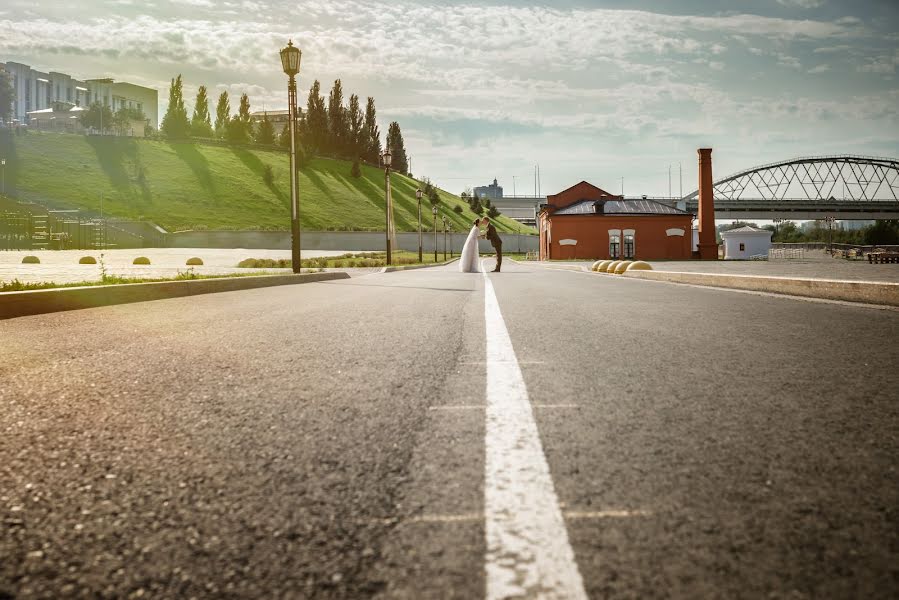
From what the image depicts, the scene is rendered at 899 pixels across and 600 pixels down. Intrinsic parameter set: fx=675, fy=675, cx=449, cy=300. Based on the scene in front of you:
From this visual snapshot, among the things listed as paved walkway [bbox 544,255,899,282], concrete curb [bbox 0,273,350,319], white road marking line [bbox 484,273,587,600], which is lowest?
white road marking line [bbox 484,273,587,600]

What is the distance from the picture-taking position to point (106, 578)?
1.60 m

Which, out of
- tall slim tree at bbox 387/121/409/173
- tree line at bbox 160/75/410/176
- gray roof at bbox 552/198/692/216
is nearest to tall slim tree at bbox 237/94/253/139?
tree line at bbox 160/75/410/176

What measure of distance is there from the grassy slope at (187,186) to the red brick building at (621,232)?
111 feet

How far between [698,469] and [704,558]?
0.71 metres

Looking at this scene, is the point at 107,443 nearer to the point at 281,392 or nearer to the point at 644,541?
the point at 281,392

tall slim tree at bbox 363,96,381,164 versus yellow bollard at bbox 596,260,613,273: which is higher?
tall slim tree at bbox 363,96,381,164

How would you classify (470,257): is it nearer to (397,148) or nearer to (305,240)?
(305,240)

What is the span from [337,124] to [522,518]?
477 feet

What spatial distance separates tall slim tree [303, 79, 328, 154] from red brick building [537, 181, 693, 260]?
76957 mm

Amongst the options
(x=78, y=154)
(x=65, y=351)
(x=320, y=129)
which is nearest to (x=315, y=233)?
(x=78, y=154)

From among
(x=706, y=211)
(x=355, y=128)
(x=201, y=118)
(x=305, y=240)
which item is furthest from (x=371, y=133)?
(x=706, y=211)

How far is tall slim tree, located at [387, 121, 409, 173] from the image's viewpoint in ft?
512

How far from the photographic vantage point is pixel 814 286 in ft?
37.7

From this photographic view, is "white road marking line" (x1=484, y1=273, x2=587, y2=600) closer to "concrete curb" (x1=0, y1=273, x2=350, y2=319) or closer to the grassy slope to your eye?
"concrete curb" (x1=0, y1=273, x2=350, y2=319)
